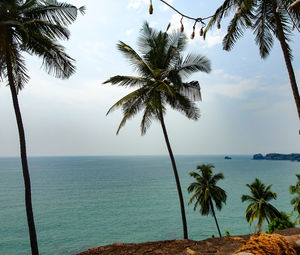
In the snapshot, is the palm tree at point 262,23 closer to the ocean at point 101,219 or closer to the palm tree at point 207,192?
the palm tree at point 207,192

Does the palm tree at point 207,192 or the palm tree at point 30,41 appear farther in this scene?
the palm tree at point 207,192

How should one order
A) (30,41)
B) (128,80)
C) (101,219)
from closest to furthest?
(30,41), (128,80), (101,219)

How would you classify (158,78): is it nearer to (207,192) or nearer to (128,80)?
(128,80)

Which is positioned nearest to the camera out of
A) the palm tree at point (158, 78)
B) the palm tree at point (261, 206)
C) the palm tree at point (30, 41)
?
the palm tree at point (30, 41)

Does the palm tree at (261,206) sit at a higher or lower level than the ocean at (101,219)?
higher

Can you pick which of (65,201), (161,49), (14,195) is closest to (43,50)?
(161,49)

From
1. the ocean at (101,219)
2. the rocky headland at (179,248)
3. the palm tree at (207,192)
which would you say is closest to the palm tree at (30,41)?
the rocky headland at (179,248)

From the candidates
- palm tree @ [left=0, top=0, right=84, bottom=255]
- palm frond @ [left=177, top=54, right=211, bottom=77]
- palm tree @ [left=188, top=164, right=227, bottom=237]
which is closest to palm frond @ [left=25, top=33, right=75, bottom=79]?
palm tree @ [left=0, top=0, right=84, bottom=255]

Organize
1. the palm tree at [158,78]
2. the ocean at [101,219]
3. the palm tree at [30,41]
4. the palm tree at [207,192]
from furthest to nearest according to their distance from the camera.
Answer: the ocean at [101,219]
the palm tree at [207,192]
the palm tree at [158,78]
the palm tree at [30,41]

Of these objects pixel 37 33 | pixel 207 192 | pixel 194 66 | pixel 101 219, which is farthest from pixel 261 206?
pixel 101 219

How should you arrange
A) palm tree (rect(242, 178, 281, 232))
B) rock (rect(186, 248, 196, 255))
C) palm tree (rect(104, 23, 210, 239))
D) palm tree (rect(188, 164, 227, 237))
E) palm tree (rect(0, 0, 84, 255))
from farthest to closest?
palm tree (rect(188, 164, 227, 237)) → palm tree (rect(242, 178, 281, 232)) → palm tree (rect(104, 23, 210, 239)) → palm tree (rect(0, 0, 84, 255)) → rock (rect(186, 248, 196, 255))

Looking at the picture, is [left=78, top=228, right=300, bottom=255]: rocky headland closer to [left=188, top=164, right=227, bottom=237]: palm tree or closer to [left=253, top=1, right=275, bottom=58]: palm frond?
[left=253, top=1, right=275, bottom=58]: palm frond

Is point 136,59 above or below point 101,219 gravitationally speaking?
above

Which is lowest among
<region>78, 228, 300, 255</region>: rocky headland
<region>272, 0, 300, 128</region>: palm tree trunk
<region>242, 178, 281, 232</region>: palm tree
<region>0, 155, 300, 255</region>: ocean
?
<region>0, 155, 300, 255</region>: ocean
